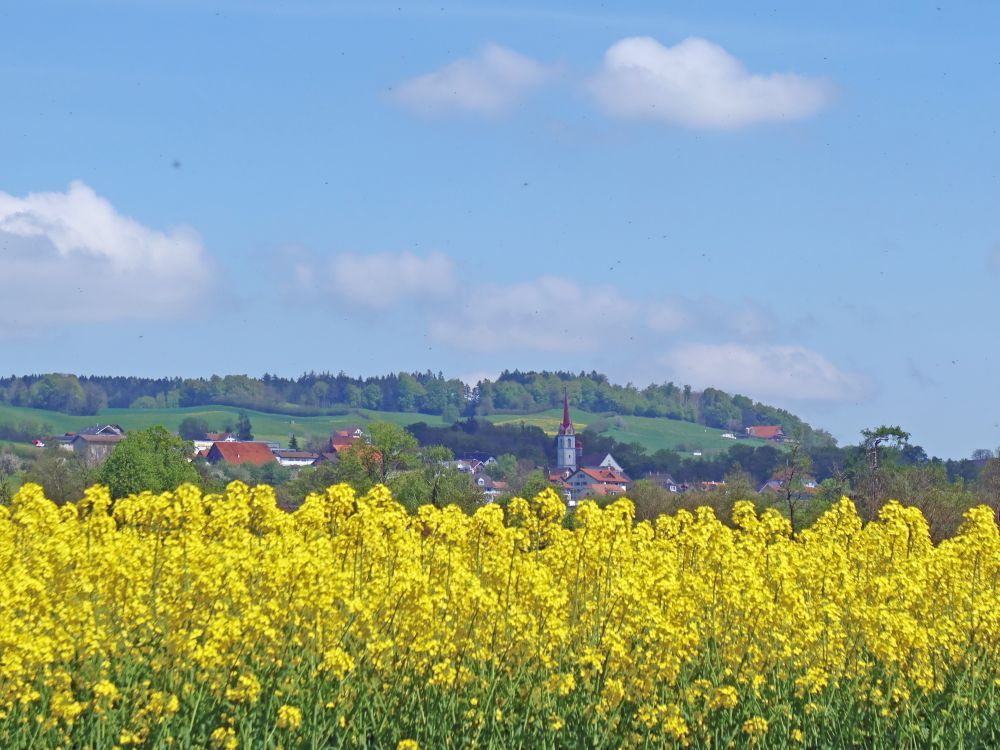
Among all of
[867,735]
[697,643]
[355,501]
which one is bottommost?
[867,735]

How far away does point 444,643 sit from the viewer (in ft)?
51.1

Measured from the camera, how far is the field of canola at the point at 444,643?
14344mm

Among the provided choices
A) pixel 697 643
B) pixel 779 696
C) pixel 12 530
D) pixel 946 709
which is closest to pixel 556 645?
pixel 697 643

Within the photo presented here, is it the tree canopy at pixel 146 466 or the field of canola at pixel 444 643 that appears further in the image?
the tree canopy at pixel 146 466

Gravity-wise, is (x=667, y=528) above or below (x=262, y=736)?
above

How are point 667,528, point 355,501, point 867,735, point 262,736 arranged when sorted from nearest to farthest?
point 262,736
point 867,735
point 355,501
point 667,528

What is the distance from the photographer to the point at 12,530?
64.4 ft

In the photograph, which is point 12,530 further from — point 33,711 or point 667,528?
point 667,528

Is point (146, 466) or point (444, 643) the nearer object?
point (444, 643)

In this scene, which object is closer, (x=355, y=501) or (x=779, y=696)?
(x=779, y=696)

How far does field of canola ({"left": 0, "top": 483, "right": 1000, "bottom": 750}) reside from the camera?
14.3 m

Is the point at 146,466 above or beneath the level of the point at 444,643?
beneath

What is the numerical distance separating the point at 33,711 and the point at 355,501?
223 inches

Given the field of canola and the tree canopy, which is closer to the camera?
the field of canola
